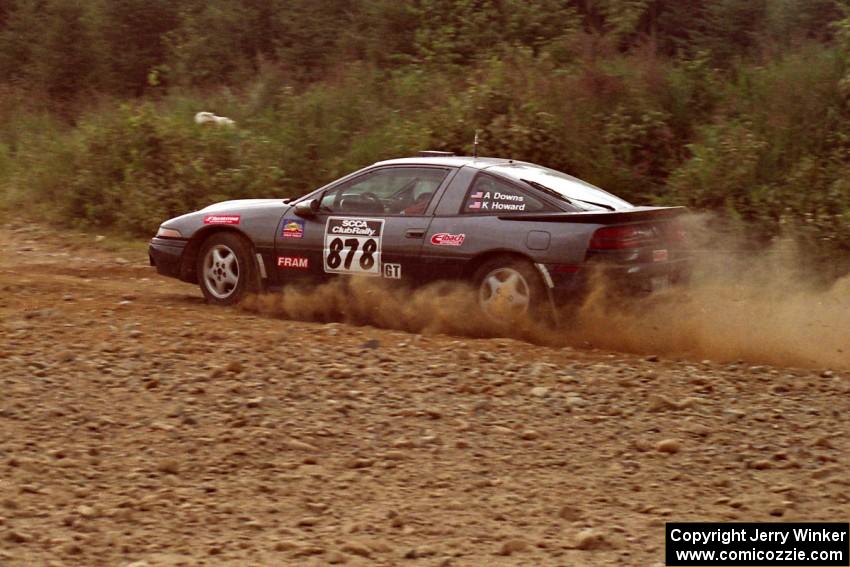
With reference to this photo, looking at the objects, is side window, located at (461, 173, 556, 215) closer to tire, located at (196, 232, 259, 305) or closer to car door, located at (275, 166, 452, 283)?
car door, located at (275, 166, 452, 283)

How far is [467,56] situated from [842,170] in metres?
7.14

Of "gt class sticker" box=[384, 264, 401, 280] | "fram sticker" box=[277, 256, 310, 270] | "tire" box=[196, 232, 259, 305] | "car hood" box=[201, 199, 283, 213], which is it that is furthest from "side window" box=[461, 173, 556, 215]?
"tire" box=[196, 232, 259, 305]

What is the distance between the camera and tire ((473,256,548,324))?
A: 8383 mm

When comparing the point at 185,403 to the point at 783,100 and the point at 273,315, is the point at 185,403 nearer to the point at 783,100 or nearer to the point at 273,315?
the point at 273,315

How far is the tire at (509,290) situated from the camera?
8.38 m

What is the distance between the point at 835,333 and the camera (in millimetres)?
8484

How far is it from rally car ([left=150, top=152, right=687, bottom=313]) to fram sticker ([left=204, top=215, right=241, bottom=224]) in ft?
0.04

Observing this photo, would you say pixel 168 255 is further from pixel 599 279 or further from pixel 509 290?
pixel 599 279

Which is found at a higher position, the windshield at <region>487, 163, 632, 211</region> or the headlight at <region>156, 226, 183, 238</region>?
the windshield at <region>487, 163, 632, 211</region>

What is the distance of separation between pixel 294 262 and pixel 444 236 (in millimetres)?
1381

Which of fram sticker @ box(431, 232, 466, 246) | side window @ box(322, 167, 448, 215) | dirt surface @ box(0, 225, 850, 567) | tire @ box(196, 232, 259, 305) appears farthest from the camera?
tire @ box(196, 232, 259, 305)

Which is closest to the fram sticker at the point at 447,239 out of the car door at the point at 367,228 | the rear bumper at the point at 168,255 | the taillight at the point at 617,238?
the car door at the point at 367,228

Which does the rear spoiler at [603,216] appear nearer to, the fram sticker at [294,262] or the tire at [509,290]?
the tire at [509,290]

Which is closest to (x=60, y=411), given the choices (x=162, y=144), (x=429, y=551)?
(x=429, y=551)
